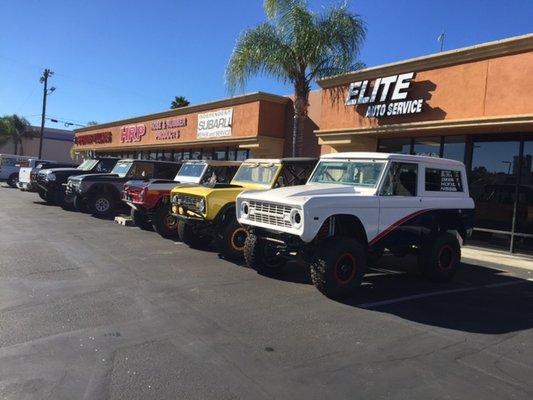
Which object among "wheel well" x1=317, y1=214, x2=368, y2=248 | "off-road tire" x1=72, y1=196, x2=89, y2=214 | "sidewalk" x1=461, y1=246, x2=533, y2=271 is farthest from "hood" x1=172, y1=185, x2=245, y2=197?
"off-road tire" x1=72, y1=196, x2=89, y2=214

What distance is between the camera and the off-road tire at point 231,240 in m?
9.77

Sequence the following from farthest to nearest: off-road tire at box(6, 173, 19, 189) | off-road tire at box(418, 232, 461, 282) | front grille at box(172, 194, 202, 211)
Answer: off-road tire at box(6, 173, 19, 189) → front grille at box(172, 194, 202, 211) → off-road tire at box(418, 232, 461, 282)

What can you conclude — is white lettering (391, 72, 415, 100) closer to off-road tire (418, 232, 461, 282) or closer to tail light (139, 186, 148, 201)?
off-road tire (418, 232, 461, 282)

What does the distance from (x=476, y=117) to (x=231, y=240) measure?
6.59m

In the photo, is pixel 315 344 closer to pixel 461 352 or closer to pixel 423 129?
pixel 461 352

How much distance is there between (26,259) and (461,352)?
7.37 m

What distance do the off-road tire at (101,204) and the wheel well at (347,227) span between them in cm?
1130

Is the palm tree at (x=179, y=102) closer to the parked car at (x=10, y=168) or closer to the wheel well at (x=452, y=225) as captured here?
the parked car at (x=10, y=168)

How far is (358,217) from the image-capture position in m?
7.59

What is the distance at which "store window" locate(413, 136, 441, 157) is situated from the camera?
14.2m

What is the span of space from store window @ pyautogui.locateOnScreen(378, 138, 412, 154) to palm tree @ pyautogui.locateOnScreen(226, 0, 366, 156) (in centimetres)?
245

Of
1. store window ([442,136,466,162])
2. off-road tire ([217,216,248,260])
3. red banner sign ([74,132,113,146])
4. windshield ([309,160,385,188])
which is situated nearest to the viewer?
windshield ([309,160,385,188])

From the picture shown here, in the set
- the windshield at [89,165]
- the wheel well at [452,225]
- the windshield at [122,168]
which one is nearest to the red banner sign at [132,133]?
the windshield at [89,165]

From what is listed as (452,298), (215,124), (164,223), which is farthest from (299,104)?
(452,298)
